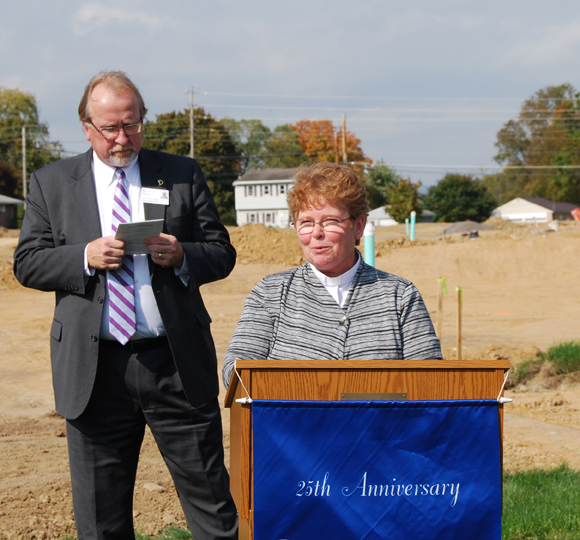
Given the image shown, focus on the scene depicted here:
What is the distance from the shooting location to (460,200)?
62.1 metres

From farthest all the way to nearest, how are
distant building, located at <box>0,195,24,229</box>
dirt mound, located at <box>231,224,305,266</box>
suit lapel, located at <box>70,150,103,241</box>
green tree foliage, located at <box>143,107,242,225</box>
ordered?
1. green tree foliage, located at <box>143,107,242,225</box>
2. distant building, located at <box>0,195,24,229</box>
3. dirt mound, located at <box>231,224,305,266</box>
4. suit lapel, located at <box>70,150,103,241</box>

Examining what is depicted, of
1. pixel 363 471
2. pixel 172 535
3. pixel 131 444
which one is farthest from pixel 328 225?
pixel 172 535

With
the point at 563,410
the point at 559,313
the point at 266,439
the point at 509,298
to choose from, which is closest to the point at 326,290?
the point at 266,439

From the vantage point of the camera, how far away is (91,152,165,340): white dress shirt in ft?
9.61

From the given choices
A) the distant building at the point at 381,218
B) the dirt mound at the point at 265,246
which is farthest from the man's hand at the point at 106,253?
the distant building at the point at 381,218

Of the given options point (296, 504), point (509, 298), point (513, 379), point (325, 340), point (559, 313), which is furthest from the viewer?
point (509, 298)

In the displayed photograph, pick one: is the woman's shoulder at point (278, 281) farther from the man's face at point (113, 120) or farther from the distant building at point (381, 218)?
the distant building at point (381, 218)

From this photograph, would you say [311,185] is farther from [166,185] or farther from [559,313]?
[559,313]

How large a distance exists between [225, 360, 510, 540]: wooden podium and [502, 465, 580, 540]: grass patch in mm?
2141

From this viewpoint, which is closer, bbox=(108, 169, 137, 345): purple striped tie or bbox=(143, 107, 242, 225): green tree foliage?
bbox=(108, 169, 137, 345): purple striped tie

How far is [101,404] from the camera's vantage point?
291cm

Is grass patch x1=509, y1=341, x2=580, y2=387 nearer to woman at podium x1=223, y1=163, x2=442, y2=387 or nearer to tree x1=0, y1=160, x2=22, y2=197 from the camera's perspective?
woman at podium x1=223, y1=163, x2=442, y2=387

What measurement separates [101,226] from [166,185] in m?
0.34

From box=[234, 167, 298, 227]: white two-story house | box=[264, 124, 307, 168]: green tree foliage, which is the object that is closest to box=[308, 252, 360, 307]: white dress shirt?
box=[234, 167, 298, 227]: white two-story house
